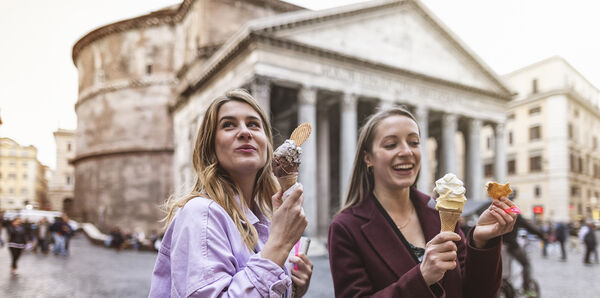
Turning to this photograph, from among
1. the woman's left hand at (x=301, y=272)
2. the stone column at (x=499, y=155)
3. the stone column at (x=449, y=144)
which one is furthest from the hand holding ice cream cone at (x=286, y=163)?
the stone column at (x=499, y=155)

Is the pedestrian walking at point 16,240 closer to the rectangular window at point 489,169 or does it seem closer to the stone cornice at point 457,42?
the stone cornice at point 457,42

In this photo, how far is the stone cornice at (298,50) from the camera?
20.9m

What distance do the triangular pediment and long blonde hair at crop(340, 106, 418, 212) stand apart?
1909 cm

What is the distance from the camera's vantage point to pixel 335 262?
238 centimetres

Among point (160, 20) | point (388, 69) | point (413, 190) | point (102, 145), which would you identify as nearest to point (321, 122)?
point (388, 69)

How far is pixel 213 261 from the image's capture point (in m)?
1.61

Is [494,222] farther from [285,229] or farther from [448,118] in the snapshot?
[448,118]

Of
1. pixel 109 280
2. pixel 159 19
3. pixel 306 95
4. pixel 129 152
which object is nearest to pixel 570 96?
pixel 306 95

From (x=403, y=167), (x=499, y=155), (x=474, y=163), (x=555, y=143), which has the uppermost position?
(x=555, y=143)

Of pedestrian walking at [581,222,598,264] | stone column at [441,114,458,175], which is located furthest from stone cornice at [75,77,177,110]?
pedestrian walking at [581,222,598,264]

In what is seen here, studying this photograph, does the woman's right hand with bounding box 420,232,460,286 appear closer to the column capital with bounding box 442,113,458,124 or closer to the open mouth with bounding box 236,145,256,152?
the open mouth with bounding box 236,145,256,152

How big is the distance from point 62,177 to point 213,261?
70.6m

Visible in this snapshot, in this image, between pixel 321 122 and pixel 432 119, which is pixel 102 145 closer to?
pixel 321 122

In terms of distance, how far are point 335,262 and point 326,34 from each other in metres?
21.8
